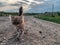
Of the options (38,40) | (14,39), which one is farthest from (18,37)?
(38,40)

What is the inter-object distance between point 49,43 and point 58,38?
1355 mm

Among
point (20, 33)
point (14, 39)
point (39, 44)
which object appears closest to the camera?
point (39, 44)

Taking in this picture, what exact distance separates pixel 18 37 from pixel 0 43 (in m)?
0.87

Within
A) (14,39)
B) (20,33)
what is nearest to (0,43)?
(14,39)

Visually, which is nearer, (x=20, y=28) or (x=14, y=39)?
(x=14, y=39)

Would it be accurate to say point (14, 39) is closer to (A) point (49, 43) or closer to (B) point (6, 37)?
(B) point (6, 37)

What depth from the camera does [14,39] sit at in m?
→ 9.69

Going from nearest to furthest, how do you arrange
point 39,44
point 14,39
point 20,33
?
point 39,44
point 14,39
point 20,33

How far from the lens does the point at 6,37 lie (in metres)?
10.4

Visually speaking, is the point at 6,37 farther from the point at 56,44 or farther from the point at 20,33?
the point at 56,44

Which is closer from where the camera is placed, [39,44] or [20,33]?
[39,44]

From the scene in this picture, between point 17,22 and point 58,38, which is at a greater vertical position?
point 17,22

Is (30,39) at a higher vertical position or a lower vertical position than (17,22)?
lower

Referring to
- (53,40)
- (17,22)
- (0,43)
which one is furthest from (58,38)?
(0,43)
